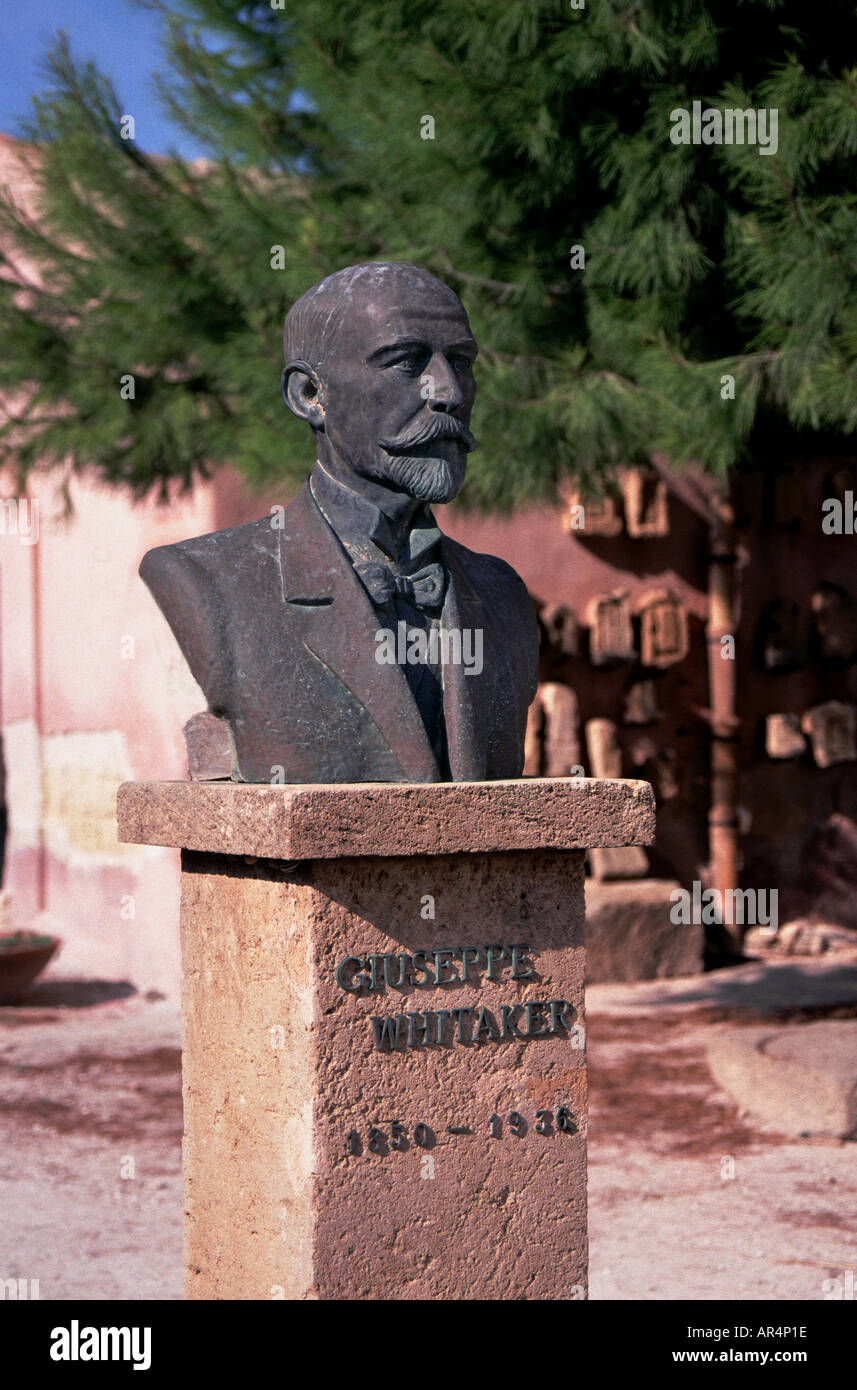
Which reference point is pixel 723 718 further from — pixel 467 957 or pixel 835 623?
pixel 467 957

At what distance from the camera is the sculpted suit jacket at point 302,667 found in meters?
2.73

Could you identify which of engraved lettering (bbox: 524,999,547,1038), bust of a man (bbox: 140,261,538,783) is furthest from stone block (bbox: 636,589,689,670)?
engraved lettering (bbox: 524,999,547,1038)

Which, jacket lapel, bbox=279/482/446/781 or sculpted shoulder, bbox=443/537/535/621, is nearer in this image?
jacket lapel, bbox=279/482/446/781

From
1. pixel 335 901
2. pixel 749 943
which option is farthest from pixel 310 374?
pixel 749 943

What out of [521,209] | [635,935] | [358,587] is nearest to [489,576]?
[358,587]

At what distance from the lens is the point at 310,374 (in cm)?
287

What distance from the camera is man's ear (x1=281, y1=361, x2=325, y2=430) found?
9.43ft

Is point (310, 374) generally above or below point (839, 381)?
below

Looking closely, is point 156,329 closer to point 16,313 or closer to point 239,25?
point 16,313

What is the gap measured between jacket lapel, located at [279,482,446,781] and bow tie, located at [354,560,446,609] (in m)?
0.03

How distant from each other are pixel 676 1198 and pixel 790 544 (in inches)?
186
